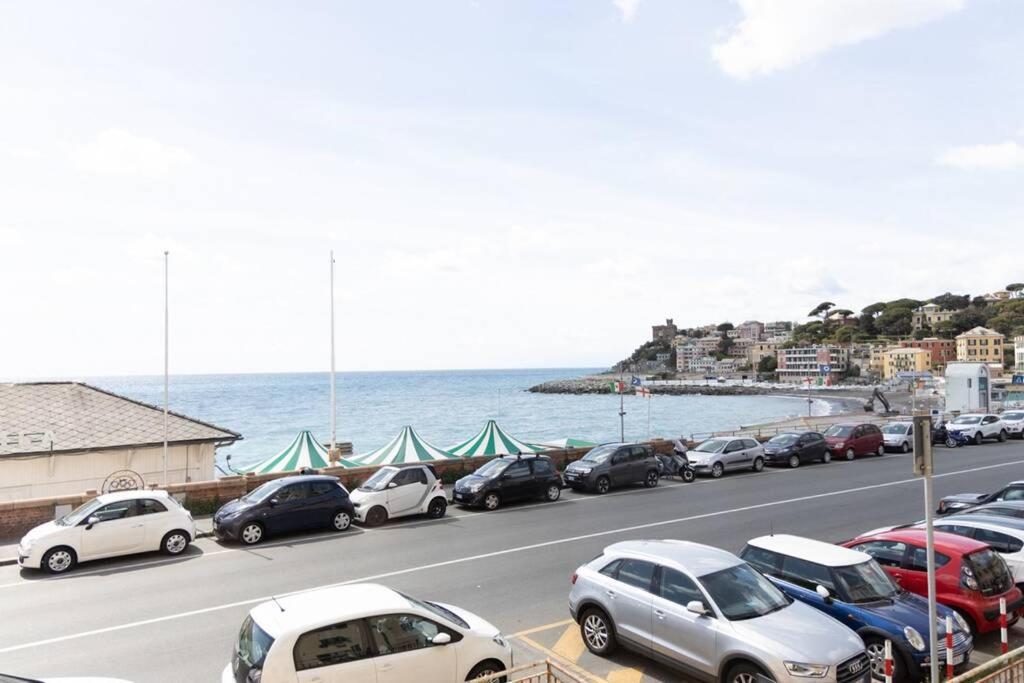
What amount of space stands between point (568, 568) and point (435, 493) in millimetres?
6249

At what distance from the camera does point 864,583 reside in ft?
29.6

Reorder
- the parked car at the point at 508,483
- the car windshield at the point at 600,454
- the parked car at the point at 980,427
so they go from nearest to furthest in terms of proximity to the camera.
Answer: the parked car at the point at 508,483
the car windshield at the point at 600,454
the parked car at the point at 980,427

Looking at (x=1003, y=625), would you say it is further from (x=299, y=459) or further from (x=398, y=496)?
(x=299, y=459)

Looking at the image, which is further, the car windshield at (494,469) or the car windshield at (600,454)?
the car windshield at (600,454)

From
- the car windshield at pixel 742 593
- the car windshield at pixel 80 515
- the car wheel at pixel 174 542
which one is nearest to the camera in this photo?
the car windshield at pixel 742 593

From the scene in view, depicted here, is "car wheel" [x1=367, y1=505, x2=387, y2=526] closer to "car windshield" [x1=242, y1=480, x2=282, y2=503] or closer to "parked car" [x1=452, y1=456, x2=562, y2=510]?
"car windshield" [x1=242, y1=480, x2=282, y2=503]

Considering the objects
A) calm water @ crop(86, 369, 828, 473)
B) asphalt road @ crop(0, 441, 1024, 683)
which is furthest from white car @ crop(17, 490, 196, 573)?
calm water @ crop(86, 369, 828, 473)

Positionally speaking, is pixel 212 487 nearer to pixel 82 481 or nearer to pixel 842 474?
pixel 82 481

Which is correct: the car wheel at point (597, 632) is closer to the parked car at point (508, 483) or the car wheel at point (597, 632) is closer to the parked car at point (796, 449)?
the parked car at point (508, 483)

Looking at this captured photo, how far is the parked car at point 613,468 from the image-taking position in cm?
2259

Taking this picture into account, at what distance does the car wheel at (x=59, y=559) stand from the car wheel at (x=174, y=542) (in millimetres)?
1624

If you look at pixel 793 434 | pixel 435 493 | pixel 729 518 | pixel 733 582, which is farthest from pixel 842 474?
pixel 733 582

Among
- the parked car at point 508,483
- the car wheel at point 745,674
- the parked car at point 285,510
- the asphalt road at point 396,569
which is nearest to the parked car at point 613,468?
the asphalt road at point 396,569

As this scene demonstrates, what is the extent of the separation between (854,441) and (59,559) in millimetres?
29683
